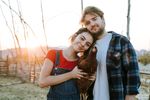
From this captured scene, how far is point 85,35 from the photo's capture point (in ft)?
7.69

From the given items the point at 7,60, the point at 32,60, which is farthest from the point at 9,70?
the point at 32,60

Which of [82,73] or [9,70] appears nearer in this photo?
[82,73]

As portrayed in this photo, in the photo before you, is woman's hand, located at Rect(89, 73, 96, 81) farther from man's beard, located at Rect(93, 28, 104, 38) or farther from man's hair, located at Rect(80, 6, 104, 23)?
Answer: man's hair, located at Rect(80, 6, 104, 23)

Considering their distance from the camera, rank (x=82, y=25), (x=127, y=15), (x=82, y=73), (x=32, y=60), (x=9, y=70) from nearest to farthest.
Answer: (x=82, y=73), (x=82, y=25), (x=127, y=15), (x=32, y=60), (x=9, y=70)

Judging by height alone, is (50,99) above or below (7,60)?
above

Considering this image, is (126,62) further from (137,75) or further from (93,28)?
(93,28)

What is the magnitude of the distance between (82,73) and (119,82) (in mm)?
246

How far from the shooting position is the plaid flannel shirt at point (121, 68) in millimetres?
2389

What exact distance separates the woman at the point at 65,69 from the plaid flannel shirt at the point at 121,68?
0.52 ft

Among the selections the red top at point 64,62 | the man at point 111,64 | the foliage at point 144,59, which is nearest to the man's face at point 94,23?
the man at point 111,64

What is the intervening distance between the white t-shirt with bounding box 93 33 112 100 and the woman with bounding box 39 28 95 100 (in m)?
0.08

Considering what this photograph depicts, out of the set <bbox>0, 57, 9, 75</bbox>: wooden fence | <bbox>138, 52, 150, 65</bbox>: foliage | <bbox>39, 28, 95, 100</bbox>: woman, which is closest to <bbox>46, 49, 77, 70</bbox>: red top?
<bbox>39, 28, 95, 100</bbox>: woman

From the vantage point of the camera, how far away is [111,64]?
2385 millimetres

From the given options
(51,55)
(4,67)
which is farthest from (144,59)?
(51,55)
